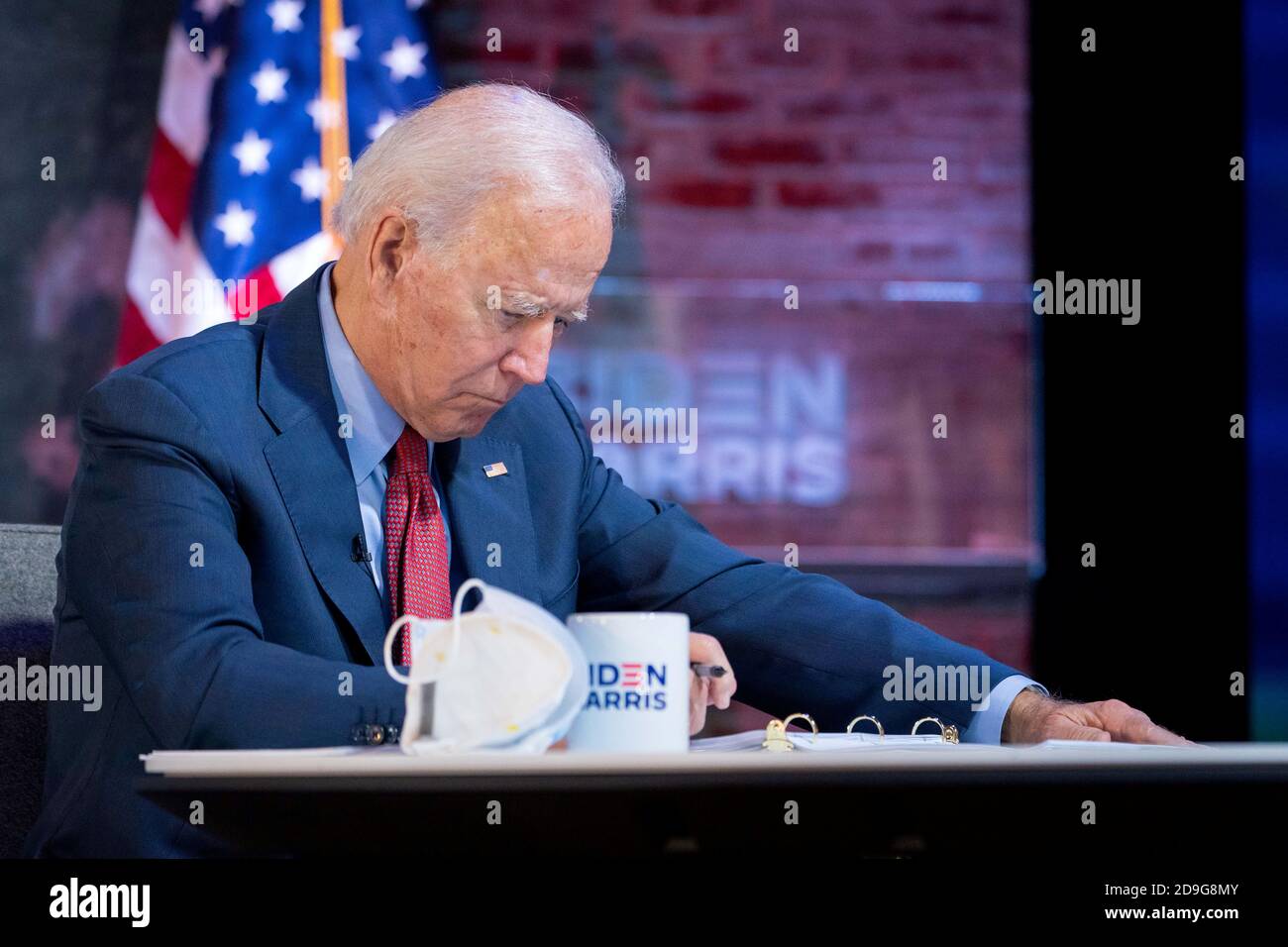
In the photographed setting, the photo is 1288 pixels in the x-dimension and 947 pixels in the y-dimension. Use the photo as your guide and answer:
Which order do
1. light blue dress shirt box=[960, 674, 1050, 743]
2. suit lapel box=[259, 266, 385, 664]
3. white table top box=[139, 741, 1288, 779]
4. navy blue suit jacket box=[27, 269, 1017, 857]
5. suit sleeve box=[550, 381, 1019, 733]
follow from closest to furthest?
white table top box=[139, 741, 1288, 779] < navy blue suit jacket box=[27, 269, 1017, 857] < suit lapel box=[259, 266, 385, 664] < light blue dress shirt box=[960, 674, 1050, 743] < suit sleeve box=[550, 381, 1019, 733]

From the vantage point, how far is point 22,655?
140cm

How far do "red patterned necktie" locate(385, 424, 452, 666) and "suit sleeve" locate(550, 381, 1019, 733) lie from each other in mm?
297

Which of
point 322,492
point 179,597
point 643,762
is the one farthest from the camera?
point 322,492

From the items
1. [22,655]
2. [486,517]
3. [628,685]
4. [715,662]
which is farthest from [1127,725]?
[22,655]

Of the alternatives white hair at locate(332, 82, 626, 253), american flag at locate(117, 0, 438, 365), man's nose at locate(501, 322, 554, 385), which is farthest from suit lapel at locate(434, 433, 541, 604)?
american flag at locate(117, 0, 438, 365)

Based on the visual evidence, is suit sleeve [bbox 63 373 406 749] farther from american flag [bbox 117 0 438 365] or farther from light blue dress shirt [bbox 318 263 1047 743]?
american flag [bbox 117 0 438 365]

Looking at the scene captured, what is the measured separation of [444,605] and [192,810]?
1.84 feet

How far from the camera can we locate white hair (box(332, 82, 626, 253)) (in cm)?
136

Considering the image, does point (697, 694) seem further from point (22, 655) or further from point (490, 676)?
point (22, 655)

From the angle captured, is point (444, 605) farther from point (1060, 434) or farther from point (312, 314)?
point (1060, 434)

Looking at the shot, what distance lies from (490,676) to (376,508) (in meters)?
0.61

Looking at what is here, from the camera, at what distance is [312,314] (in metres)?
1.45
